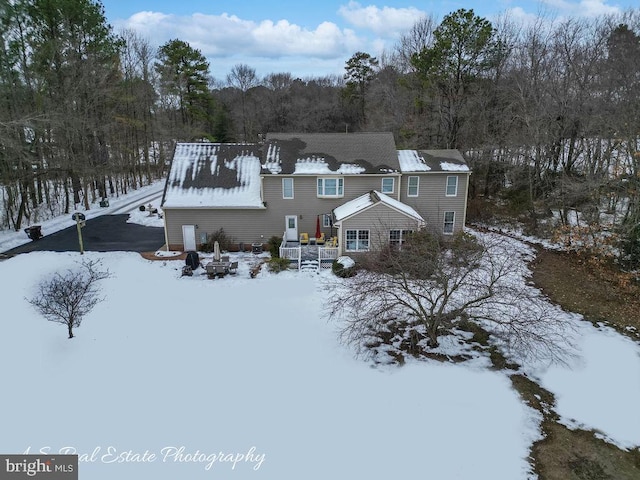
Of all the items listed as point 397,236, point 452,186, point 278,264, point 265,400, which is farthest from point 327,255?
point 265,400

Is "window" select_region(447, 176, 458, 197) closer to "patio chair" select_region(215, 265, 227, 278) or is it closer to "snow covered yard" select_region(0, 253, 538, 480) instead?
"snow covered yard" select_region(0, 253, 538, 480)

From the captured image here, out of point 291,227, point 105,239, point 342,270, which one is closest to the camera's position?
point 342,270

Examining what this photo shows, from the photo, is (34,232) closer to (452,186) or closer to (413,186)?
(413,186)

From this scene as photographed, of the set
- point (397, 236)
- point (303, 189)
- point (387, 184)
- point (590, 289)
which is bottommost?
point (590, 289)

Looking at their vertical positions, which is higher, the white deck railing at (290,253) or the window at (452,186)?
the window at (452,186)

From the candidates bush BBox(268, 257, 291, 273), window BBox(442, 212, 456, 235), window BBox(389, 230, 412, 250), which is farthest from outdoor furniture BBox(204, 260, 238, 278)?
window BBox(442, 212, 456, 235)

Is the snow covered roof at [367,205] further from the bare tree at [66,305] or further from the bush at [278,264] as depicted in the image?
the bare tree at [66,305]

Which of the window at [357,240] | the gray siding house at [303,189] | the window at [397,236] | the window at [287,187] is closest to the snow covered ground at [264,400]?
the window at [357,240]
